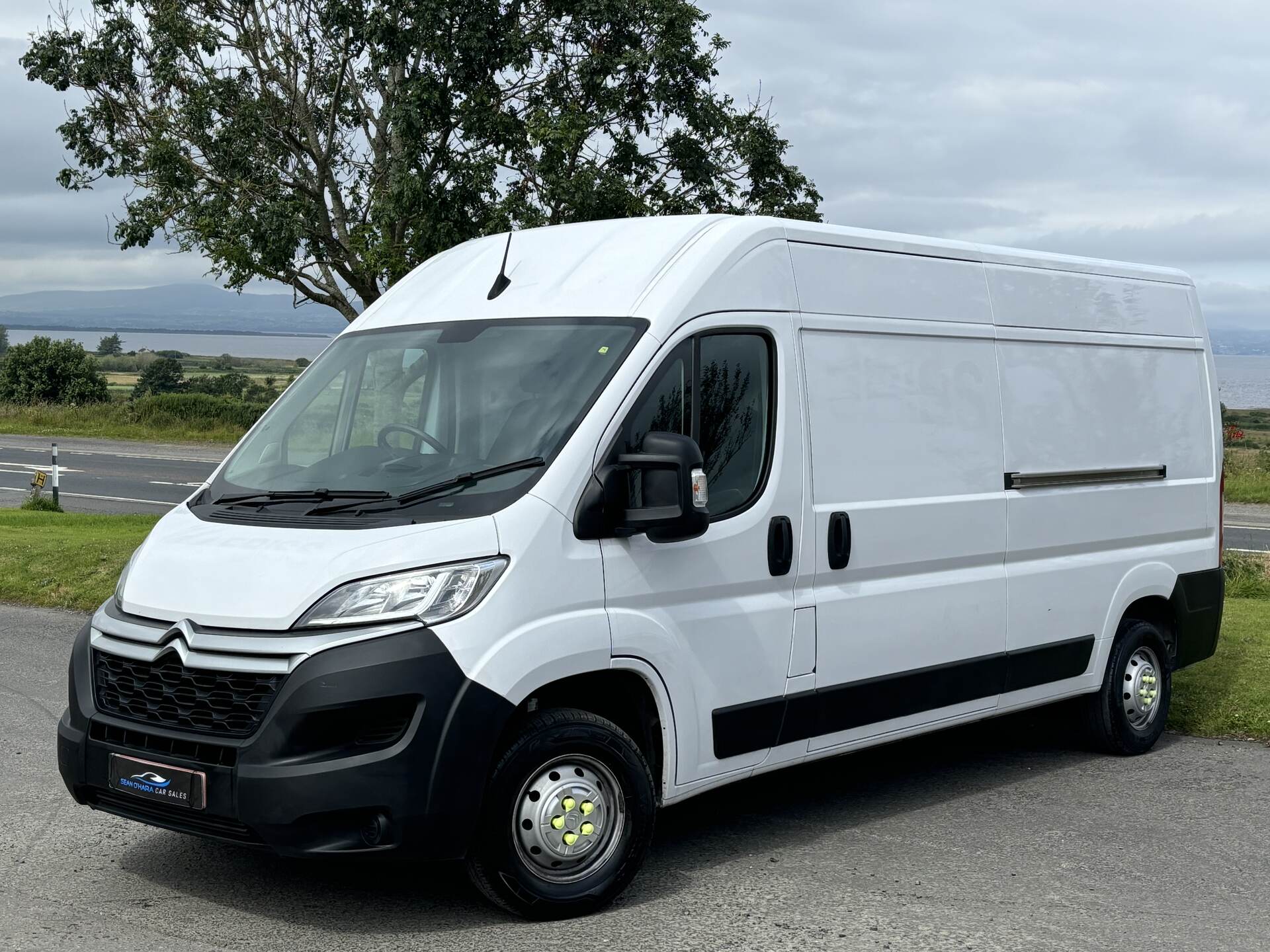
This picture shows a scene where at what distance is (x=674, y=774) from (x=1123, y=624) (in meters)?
3.29

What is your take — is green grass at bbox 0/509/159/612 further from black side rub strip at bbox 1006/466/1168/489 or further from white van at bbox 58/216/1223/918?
black side rub strip at bbox 1006/466/1168/489

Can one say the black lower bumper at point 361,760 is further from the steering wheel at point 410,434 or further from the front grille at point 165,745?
the steering wheel at point 410,434

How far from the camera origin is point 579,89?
2195cm

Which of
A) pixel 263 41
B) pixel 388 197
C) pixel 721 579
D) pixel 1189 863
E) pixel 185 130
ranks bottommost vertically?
pixel 1189 863

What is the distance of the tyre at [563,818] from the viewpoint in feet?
15.7

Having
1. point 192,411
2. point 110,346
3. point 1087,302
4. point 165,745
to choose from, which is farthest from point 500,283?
point 110,346

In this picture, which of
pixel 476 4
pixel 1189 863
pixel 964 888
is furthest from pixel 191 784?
pixel 476 4

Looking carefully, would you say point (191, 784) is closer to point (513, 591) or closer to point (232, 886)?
point (232, 886)

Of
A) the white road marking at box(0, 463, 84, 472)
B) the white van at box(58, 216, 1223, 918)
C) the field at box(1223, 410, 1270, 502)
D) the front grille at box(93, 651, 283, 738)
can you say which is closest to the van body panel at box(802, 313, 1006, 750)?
the white van at box(58, 216, 1223, 918)

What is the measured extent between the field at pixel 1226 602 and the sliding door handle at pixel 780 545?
3.76 meters

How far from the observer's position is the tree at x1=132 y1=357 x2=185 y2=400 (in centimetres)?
5517

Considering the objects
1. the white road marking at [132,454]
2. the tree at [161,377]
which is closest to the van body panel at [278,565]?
the white road marking at [132,454]

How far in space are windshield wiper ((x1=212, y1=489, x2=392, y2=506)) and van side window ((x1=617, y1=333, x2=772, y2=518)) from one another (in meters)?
0.99

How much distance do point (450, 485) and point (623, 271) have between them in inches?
44.8
